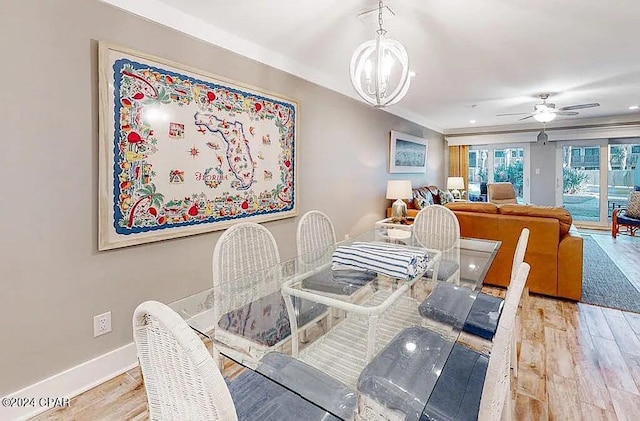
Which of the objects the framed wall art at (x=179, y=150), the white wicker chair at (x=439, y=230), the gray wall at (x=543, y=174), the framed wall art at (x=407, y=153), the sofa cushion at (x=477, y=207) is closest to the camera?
the framed wall art at (x=179, y=150)

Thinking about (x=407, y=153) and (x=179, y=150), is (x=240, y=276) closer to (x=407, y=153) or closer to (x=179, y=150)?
(x=179, y=150)

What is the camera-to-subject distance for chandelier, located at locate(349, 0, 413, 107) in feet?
6.40

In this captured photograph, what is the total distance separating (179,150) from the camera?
7.23ft

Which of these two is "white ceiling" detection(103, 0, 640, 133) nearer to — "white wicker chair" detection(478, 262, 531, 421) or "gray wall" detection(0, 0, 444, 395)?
"gray wall" detection(0, 0, 444, 395)

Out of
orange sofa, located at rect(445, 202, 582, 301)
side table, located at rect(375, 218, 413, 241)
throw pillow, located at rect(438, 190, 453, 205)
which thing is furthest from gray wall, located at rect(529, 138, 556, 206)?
orange sofa, located at rect(445, 202, 582, 301)

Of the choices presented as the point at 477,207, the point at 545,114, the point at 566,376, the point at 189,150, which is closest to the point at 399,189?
the point at 477,207

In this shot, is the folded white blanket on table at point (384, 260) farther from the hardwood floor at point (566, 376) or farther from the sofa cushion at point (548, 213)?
the sofa cushion at point (548, 213)

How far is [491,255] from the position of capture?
2.33 m

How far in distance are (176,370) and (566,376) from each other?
7.56 ft

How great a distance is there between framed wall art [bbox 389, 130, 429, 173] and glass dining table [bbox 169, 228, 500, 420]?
10.5 feet

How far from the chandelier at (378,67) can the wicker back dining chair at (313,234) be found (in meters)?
0.92

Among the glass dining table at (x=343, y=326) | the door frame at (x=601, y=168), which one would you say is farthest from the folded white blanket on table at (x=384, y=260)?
the door frame at (x=601, y=168)

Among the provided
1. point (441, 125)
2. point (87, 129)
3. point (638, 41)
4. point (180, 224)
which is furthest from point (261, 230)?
point (441, 125)

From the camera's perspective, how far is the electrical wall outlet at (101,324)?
190cm
